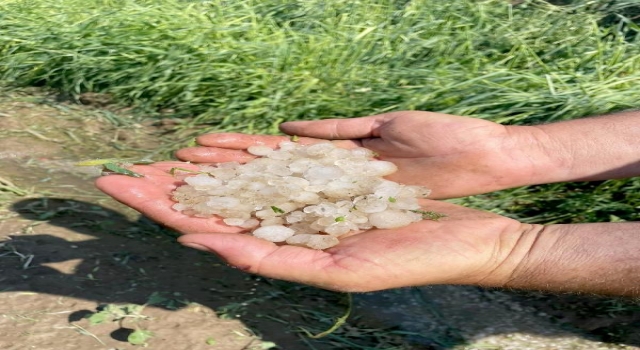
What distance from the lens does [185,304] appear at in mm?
2410

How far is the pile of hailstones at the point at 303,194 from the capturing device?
2.22 meters

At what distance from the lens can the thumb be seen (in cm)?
277

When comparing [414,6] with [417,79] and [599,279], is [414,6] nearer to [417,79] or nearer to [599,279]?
[417,79]

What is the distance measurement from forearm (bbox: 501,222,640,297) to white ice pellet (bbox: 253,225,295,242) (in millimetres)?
533

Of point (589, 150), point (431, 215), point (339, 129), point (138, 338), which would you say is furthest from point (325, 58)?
point (138, 338)

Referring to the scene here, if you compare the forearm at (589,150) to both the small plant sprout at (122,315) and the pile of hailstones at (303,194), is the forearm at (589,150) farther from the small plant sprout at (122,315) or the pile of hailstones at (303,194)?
the small plant sprout at (122,315)

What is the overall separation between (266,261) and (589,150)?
1184mm

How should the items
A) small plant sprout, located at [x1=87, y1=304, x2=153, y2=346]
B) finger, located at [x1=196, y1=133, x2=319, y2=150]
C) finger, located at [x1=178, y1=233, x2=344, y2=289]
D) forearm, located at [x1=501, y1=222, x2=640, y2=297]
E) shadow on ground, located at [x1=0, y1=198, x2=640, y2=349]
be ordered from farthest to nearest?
finger, located at [x1=196, y1=133, x2=319, y2=150] → shadow on ground, located at [x1=0, y1=198, x2=640, y2=349] → small plant sprout, located at [x1=87, y1=304, x2=153, y2=346] → forearm, located at [x1=501, y1=222, x2=640, y2=297] → finger, located at [x1=178, y1=233, x2=344, y2=289]

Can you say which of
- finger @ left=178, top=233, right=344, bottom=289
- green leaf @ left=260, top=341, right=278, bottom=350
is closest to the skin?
finger @ left=178, top=233, right=344, bottom=289

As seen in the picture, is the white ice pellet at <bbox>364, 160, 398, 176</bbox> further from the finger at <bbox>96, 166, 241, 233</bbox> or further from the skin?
the finger at <bbox>96, 166, 241, 233</bbox>

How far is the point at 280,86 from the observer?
11.5 ft

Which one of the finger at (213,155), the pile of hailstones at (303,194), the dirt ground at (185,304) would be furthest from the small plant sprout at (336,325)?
the finger at (213,155)

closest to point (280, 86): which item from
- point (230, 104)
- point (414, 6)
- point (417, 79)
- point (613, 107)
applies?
point (230, 104)

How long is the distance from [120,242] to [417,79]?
1.37m
